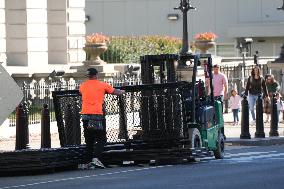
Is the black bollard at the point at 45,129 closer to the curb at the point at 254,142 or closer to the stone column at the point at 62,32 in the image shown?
the curb at the point at 254,142

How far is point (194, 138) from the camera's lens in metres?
19.5

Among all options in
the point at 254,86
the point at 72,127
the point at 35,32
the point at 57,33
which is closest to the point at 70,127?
the point at 72,127

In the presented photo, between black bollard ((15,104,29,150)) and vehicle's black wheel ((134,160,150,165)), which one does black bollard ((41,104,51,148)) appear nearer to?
black bollard ((15,104,29,150))

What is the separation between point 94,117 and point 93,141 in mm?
409

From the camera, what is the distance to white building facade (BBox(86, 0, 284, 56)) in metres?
60.8

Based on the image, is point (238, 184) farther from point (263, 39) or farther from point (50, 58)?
point (263, 39)

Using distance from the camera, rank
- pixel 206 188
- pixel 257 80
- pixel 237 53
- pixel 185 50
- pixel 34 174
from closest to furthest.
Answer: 1. pixel 206 188
2. pixel 34 174
3. pixel 257 80
4. pixel 185 50
5. pixel 237 53

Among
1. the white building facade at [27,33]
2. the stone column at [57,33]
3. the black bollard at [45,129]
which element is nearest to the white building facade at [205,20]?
the stone column at [57,33]

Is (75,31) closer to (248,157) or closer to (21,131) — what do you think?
(21,131)

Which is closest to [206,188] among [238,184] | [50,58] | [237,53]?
[238,184]

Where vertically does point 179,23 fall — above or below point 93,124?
above

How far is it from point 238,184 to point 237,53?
45799mm

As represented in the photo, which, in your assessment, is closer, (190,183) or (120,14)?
(190,183)

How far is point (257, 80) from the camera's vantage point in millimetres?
30750
